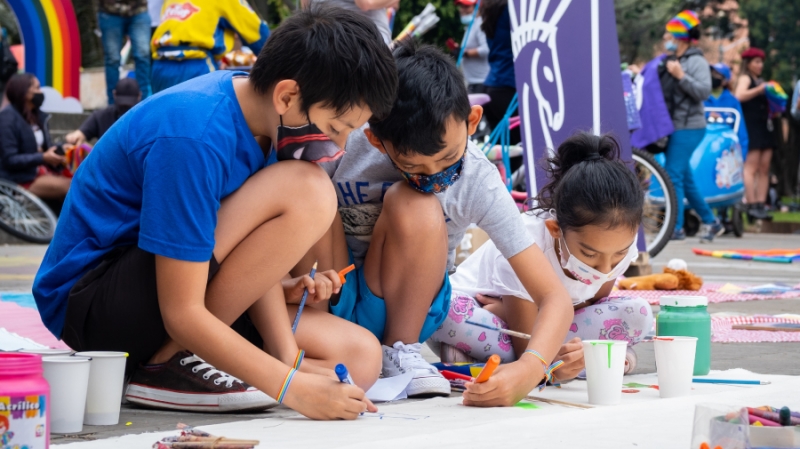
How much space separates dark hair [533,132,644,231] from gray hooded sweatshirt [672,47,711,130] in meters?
5.21

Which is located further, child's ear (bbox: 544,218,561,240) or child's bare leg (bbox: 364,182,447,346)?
child's ear (bbox: 544,218,561,240)

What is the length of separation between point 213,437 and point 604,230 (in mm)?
1204

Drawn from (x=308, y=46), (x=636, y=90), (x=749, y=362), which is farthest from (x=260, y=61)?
(x=636, y=90)

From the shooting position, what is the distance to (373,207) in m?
2.53

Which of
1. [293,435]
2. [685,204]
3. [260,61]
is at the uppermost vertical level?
[260,61]

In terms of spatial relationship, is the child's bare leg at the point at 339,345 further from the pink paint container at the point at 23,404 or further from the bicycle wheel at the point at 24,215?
the bicycle wheel at the point at 24,215

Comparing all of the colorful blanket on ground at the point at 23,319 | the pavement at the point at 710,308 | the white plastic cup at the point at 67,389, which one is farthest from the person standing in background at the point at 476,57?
the white plastic cup at the point at 67,389

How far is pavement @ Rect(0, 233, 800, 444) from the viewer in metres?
1.94

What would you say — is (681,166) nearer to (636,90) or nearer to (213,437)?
(636,90)

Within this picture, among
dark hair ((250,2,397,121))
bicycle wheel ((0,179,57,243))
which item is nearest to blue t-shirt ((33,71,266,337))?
dark hair ((250,2,397,121))

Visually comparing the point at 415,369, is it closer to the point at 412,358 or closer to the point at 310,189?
the point at 412,358

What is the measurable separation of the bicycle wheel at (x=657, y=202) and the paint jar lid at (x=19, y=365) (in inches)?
187

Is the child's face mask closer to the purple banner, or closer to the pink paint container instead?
the pink paint container

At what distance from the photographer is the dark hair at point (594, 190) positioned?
7.89 ft
